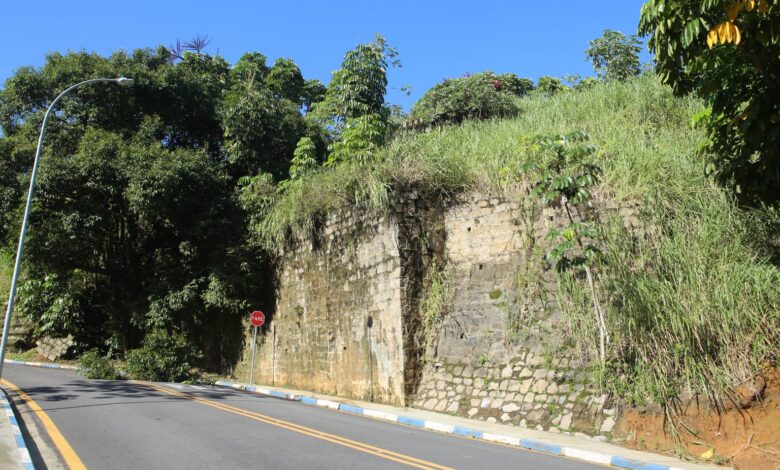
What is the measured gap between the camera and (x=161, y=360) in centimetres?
1852

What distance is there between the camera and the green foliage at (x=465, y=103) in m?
23.2

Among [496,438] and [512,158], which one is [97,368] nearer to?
[496,438]

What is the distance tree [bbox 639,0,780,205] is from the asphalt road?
15.7 ft

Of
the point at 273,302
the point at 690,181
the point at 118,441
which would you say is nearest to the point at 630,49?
the point at 690,181

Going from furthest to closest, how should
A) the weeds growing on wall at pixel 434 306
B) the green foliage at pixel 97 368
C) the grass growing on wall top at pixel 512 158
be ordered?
the green foliage at pixel 97 368 → the weeds growing on wall at pixel 434 306 → the grass growing on wall top at pixel 512 158

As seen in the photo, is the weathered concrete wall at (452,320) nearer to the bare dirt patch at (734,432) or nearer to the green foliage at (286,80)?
the bare dirt patch at (734,432)

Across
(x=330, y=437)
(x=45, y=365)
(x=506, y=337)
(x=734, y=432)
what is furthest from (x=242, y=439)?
(x=45, y=365)

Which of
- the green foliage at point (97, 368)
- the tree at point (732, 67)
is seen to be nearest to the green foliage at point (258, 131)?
the green foliage at point (97, 368)

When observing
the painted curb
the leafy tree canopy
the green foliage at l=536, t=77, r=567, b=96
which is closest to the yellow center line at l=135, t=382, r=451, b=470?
the leafy tree canopy

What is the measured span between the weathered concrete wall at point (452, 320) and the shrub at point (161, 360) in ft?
14.4

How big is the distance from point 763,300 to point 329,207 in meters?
11.4

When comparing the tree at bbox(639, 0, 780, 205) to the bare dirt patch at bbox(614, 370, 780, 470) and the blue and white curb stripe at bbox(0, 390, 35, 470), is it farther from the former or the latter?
the blue and white curb stripe at bbox(0, 390, 35, 470)

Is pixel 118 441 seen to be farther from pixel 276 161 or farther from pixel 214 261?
pixel 276 161

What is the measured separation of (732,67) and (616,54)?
20.2 meters
